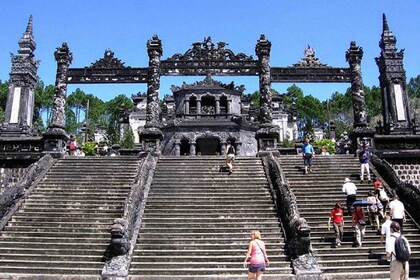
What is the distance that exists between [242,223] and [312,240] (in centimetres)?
203

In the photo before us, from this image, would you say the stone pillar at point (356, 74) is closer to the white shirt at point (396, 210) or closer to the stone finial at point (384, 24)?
the stone finial at point (384, 24)

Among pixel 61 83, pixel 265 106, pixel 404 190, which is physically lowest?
pixel 404 190

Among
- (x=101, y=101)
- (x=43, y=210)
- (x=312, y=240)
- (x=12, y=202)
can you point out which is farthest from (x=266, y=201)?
(x=101, y=101)

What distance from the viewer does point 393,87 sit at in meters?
20.7

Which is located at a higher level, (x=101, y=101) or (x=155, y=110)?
(x=101, y=101)

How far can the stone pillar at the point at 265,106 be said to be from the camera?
18.3m

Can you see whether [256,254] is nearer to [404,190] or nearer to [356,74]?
[404,190]

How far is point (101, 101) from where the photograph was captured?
3009 inches

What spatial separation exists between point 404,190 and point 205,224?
21.3ft

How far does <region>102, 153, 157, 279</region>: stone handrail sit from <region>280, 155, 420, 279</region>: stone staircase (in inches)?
190

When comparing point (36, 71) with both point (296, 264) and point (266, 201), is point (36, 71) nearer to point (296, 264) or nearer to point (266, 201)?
point (266, 201)

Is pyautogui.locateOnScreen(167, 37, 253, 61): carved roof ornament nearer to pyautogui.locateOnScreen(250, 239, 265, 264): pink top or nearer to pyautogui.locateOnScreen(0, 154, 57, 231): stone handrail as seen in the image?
pyautogui.locateOnScreen(0, 154, 57, 231): stone handrail

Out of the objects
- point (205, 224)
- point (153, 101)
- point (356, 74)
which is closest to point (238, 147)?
point (153, 101)

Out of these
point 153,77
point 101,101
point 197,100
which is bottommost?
point 153,77
